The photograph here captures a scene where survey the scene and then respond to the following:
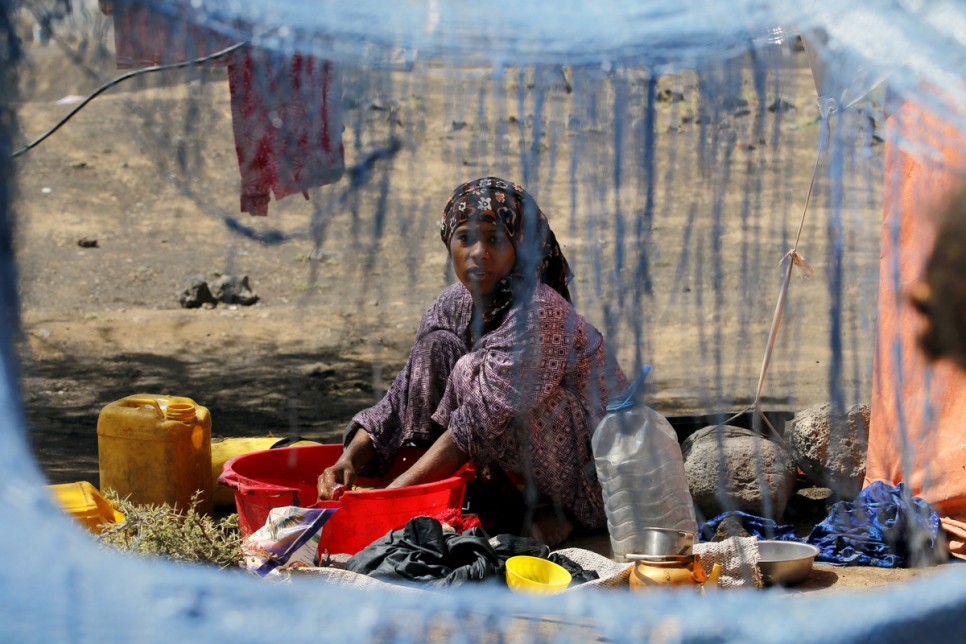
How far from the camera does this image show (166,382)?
5641 mm

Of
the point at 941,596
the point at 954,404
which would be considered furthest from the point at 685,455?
the point at 941,596

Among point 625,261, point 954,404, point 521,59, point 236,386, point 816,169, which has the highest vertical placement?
point 521,59

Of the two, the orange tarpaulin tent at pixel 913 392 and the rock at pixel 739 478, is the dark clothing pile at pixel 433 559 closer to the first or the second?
the rock at pixel 739 478

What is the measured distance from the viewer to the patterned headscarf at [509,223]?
2.97 meters

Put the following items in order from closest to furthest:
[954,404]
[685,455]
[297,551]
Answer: [297,551]
[954,404]
[685,455]

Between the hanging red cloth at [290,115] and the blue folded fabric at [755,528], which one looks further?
the blue folded fabric at [755,528]

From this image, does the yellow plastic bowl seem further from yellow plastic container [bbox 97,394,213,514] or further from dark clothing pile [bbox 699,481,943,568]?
yellow plastic container [bbox 97,394,213,514]

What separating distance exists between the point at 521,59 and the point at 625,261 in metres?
0.54

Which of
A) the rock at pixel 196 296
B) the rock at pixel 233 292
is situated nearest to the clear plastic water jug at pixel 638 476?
the rock at pixel 233 292

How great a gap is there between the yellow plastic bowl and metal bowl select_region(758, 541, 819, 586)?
23.8 inches

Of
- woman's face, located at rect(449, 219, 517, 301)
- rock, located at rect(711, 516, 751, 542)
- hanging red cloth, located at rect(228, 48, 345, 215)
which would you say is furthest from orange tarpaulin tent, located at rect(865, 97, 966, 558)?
hanging red cloth, located at rect(228, 48, 345, 215)

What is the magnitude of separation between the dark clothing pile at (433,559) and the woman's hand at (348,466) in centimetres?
46

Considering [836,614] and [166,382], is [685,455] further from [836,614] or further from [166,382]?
[166,382]

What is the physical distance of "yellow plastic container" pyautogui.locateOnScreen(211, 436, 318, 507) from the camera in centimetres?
359
